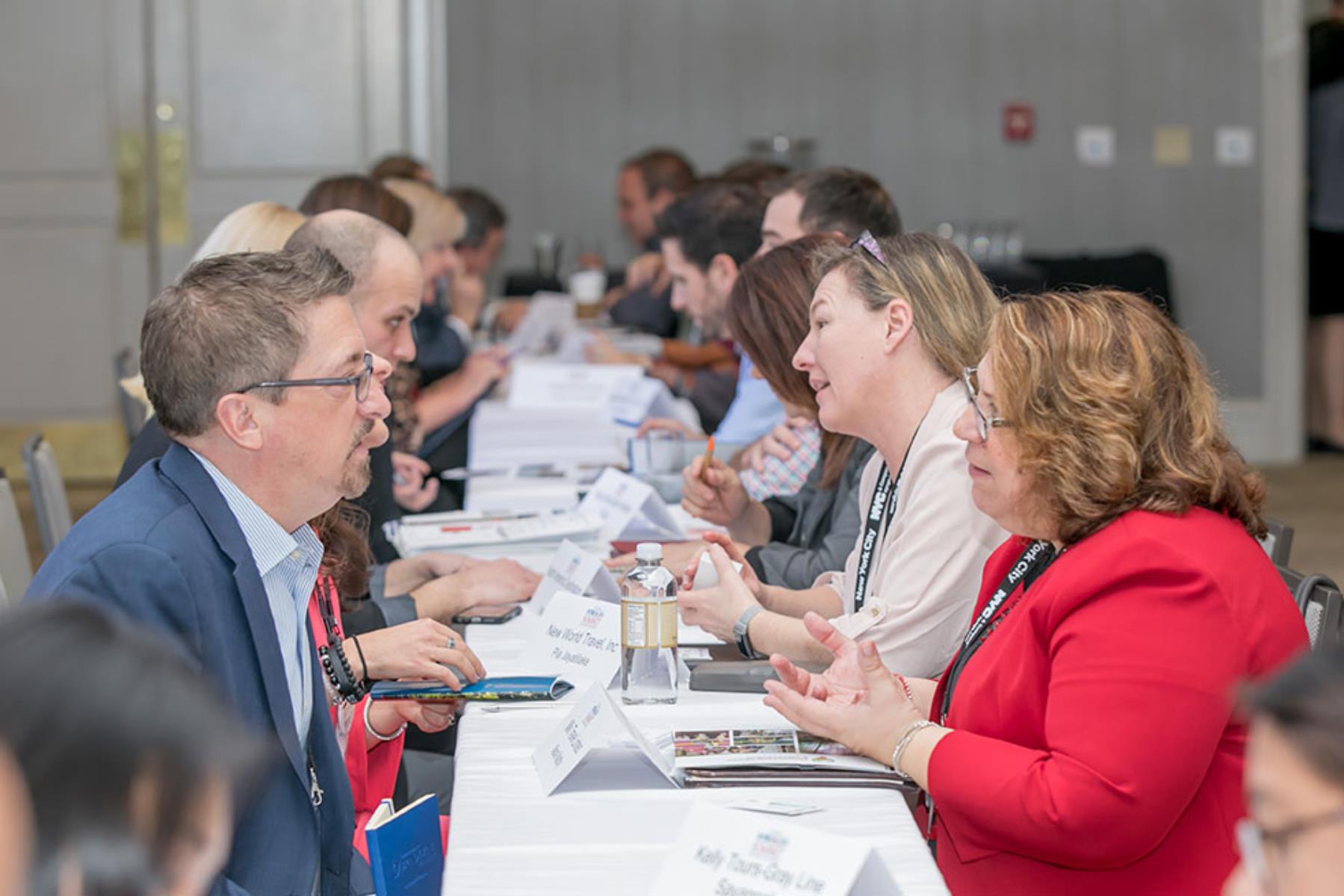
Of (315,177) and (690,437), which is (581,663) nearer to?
(690,437)

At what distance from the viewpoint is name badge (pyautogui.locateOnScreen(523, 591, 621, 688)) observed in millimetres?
2303

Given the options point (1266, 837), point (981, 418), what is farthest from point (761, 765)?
point (1266, 837)

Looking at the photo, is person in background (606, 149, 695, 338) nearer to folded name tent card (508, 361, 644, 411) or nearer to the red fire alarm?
the red fire alarm

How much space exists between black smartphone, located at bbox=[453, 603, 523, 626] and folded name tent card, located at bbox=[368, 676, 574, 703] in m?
0.45

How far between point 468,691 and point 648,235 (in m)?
5.91

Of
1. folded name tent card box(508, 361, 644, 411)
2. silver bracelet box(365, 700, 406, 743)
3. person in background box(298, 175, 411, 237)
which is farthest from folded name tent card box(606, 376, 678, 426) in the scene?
silver bracelet box(365, 700, 406, 743)

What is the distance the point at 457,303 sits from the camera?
6.96 m

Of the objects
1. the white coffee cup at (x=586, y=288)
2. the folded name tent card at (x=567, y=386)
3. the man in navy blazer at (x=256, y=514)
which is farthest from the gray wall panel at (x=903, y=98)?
the man in navy blazer at (x=256, y=514)

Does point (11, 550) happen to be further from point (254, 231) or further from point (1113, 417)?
point (1113, 417)

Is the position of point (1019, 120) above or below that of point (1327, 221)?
above

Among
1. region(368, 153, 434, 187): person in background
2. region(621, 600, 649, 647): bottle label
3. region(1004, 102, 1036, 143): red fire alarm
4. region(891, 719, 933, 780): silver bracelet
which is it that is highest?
region(1004, 102, 1036, 143): red fire alarm

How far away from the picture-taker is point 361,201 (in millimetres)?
4148

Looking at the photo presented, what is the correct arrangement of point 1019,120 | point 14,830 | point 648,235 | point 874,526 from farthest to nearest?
point 1019,120 → point 648,235 → point 874,526 → point 14,830

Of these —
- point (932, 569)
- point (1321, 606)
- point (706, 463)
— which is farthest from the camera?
point (706, 463)
